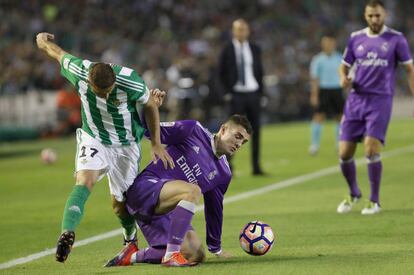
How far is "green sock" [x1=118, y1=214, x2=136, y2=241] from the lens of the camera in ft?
29.8

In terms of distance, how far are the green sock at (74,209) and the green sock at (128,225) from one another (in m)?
0.63

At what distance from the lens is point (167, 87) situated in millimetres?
29781

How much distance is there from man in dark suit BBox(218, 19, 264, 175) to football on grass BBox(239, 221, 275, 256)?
7911 mm

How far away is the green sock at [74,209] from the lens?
8.16m

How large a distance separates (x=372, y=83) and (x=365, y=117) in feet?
1.29

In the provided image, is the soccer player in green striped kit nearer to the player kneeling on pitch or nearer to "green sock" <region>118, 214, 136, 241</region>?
"green sock" <region>118, 214, 136, 241</region>

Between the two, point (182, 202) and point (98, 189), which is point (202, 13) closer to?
point (98, 189)

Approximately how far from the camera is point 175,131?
8.84 m

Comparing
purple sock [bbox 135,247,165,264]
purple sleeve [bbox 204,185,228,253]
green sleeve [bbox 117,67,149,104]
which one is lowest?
purple sock [bbox 135,247,165,264]

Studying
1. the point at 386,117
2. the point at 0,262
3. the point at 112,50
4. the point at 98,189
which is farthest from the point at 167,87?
the point at 0,262

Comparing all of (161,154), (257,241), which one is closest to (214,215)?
(257,241)

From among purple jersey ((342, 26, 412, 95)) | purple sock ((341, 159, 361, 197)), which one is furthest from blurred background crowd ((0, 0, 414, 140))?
purple jersey ((342, 26, 412, 95))

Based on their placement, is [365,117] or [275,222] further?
[365,117]

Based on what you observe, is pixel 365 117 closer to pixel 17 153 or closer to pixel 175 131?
pixel 175 131
